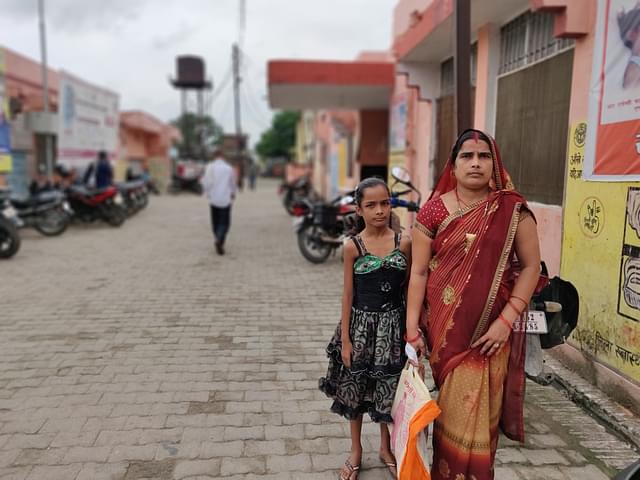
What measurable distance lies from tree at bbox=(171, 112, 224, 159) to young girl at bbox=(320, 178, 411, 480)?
118 ft

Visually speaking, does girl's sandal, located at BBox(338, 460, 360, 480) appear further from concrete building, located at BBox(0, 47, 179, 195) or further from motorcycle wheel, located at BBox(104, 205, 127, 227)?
concrete building, located at BBox(0, 47, 179, 195)

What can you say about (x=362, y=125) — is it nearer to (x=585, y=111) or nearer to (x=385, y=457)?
(x=585, y=111)

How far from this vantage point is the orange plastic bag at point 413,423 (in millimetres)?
2098

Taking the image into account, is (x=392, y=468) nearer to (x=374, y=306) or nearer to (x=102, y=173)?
(x=374, y=306)

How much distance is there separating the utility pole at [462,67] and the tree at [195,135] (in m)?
34.1

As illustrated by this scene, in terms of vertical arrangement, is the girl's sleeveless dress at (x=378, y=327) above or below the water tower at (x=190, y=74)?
below

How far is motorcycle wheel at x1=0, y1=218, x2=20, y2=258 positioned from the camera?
843 cm

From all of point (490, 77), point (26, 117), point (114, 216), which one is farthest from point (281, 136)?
point (490, 77)

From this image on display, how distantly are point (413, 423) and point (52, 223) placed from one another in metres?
11.0

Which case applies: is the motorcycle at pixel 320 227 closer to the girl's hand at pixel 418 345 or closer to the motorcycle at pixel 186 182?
the girl's hand at pixel 418 345

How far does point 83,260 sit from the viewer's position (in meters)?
8.48

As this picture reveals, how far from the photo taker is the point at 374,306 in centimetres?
246

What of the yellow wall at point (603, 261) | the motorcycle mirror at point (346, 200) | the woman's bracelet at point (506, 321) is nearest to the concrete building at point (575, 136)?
the yellow wall at point (603, 261)

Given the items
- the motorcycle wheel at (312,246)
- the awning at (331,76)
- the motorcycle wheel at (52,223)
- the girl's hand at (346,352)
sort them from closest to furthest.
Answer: the girl's hand at (346,352), the motorcycle wheel at (312,246), the awning at (331,76), the motorcycle wheel at (52,223)
